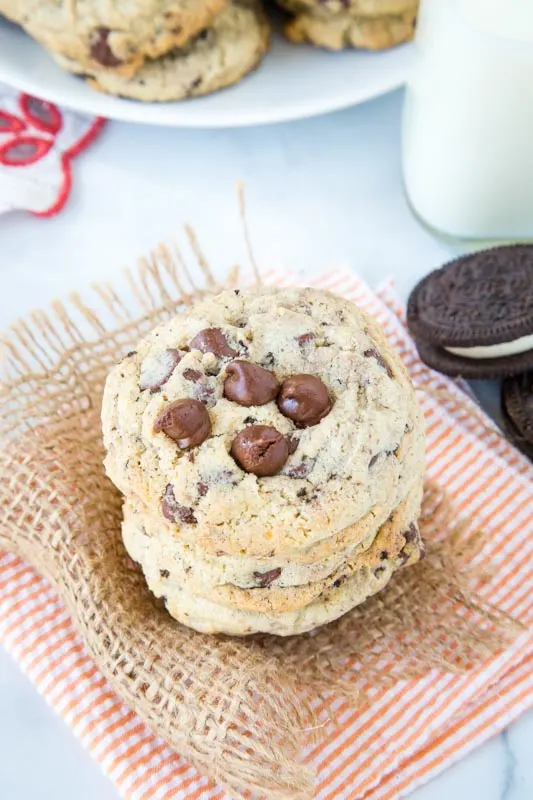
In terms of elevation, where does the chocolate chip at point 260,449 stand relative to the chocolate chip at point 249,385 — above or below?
below

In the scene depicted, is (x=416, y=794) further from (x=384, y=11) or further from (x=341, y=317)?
(x=384, y=11)

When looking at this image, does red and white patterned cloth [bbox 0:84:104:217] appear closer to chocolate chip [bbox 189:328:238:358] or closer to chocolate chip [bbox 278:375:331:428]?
chocolate chip [bbox 189:328:238:358]

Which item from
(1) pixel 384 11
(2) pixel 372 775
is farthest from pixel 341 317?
(1) pixel 384 11

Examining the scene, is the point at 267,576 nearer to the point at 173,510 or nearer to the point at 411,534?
the point at 173,510

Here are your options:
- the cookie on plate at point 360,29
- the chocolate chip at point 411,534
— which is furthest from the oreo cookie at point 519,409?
the cookie on plate at point 360,29

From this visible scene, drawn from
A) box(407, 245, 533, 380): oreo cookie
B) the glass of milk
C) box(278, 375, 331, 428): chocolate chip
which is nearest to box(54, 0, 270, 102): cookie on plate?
the glass of milk

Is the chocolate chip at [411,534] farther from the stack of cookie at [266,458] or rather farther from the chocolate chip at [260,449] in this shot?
the chocolate chip at [260,449]
